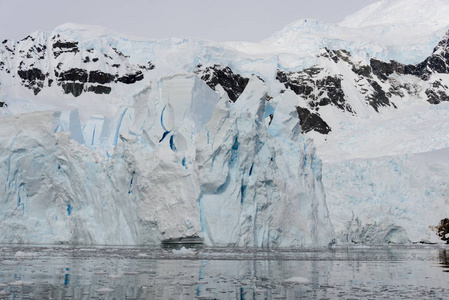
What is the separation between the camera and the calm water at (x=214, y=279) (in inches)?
379

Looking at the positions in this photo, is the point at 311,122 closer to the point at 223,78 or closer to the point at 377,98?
the point at 377,98

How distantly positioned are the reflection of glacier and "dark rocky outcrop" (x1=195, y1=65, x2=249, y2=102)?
39758 mm

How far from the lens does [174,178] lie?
24.5 meters

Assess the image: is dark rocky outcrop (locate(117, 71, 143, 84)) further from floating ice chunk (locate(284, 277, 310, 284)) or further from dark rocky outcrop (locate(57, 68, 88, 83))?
floating ice chunk (locate(284, 277, 310, 284))

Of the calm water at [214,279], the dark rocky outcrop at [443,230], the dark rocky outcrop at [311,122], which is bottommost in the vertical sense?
the calm water at [214,279]

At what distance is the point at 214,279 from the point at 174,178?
12811mm

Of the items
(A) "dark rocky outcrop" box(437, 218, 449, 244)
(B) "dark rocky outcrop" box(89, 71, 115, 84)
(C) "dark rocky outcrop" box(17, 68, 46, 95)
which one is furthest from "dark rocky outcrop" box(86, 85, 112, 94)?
(A) "dark rocky outcrop" box(437, 218, 449, 244)

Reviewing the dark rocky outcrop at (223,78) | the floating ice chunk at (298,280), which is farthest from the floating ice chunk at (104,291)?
the dark rocky outcrop at (223,78)

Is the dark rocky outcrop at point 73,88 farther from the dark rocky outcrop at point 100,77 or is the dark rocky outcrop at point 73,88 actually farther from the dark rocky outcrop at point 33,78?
A: the dark rocky outcrop at point 33,78

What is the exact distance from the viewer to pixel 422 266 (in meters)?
16.0

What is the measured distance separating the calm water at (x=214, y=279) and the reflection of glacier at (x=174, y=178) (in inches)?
286

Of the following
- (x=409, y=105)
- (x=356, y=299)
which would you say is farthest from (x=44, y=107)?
(x=356, y=299)

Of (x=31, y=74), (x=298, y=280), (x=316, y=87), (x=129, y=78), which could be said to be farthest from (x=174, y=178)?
(x=316, y=87)

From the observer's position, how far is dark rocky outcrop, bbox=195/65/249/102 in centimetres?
6988
